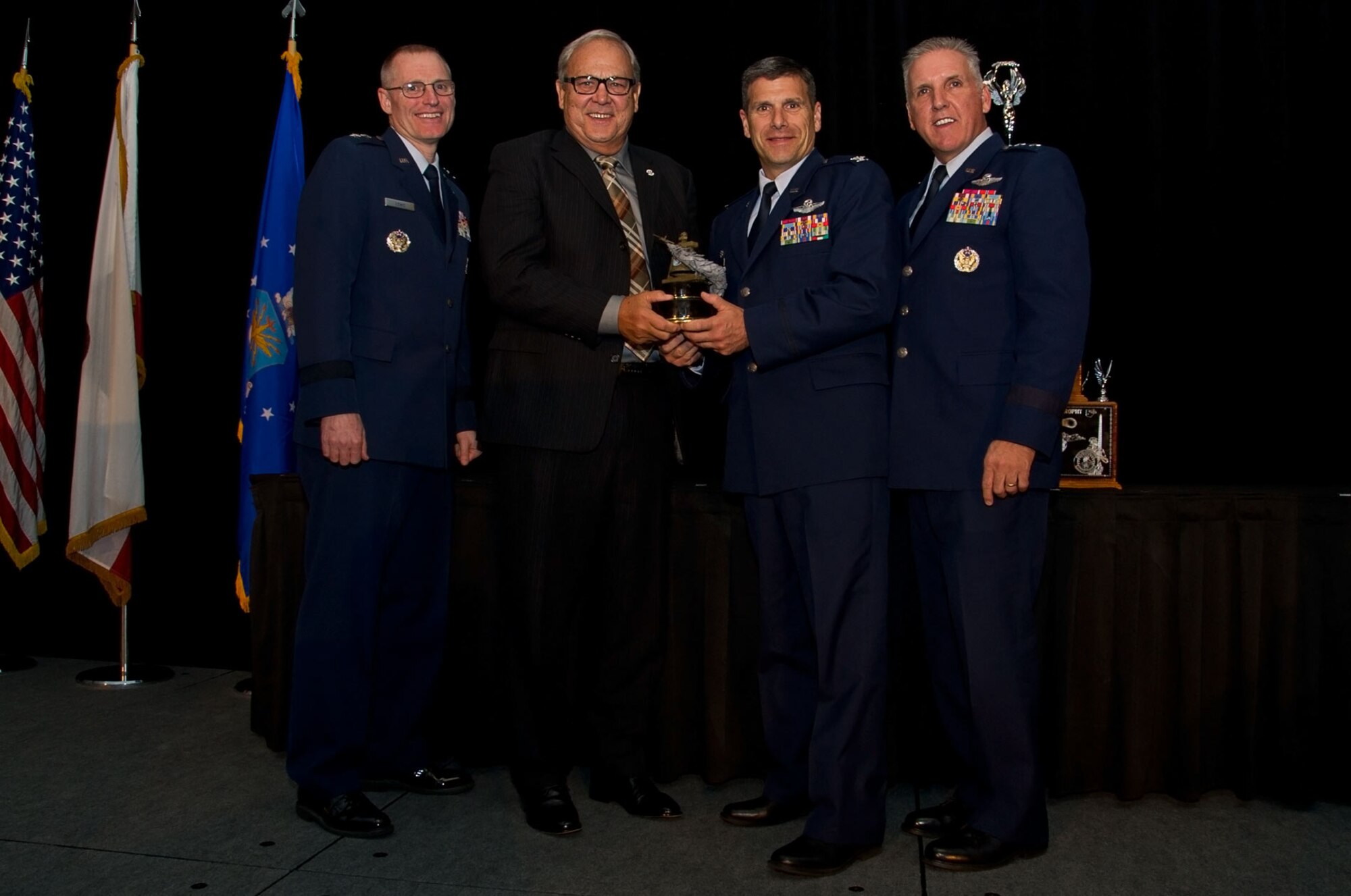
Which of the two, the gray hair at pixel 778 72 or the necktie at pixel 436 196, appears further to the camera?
the necktie at pixel 436 196

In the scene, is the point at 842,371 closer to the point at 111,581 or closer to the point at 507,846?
the point at 507,846

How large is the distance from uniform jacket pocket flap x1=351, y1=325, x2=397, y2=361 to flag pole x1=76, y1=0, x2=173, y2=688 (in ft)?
6.98

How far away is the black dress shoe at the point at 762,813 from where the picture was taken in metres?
2.46

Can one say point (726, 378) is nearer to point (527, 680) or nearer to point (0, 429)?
point (527, 680)

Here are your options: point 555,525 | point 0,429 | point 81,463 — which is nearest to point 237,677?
point 81,463

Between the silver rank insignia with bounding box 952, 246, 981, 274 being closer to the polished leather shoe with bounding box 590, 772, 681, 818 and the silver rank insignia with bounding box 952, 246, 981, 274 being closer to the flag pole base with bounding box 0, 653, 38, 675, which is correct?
the polished leather shoe with bounding box 590, 772, 681, 818

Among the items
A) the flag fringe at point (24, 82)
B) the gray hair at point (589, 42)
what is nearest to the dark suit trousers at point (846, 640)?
the gray hair at point (589, 42)

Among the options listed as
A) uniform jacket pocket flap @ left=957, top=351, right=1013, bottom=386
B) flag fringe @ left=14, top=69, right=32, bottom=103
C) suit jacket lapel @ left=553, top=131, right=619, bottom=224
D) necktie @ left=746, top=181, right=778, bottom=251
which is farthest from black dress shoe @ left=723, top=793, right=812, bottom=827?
flag fringe @ left=14, top=69, right=32, bottom=103

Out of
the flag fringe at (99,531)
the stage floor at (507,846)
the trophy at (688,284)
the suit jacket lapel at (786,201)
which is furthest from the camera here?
the flag fringe at (99,531)

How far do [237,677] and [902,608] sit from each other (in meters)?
2.64

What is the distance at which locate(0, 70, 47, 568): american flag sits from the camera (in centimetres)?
409

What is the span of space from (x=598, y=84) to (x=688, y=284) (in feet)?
1.77

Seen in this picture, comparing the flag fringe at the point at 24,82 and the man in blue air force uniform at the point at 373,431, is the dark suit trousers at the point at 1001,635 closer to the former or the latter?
the man in blue air force uniform at the point at 373,431

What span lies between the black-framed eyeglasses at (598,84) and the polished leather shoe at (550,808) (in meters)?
1.56
